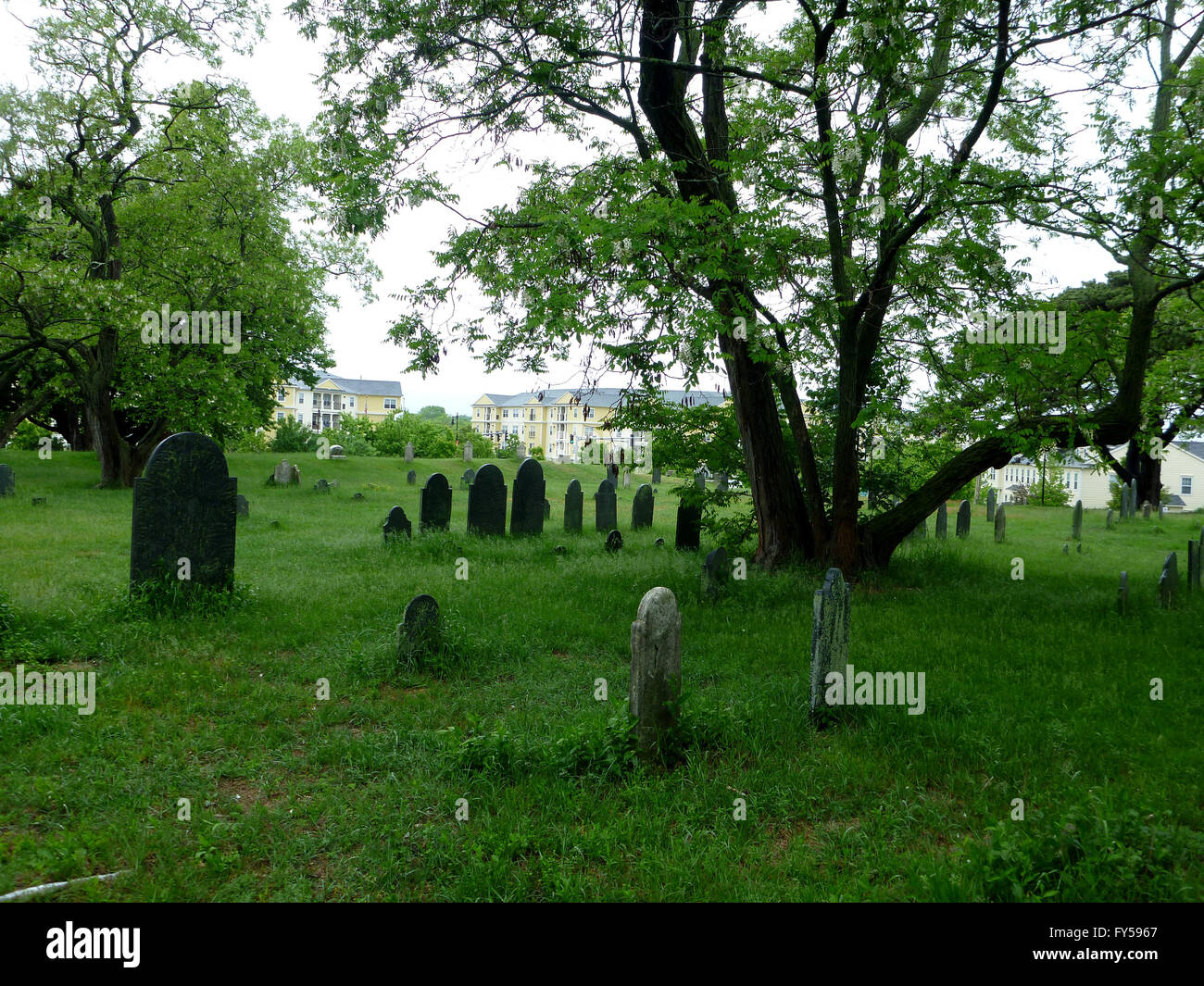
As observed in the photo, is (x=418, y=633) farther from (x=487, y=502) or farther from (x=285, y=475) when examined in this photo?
(x=285, y=475)

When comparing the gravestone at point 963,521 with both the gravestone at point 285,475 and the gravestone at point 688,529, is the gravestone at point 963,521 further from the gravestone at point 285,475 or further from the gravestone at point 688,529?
the gravestone at point 285,475

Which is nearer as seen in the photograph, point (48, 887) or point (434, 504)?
point (48, 887)

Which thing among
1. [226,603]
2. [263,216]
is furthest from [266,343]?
[226,603]

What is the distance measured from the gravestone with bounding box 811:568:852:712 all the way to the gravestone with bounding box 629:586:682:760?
1118 mm

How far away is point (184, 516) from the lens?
7637 millimetres

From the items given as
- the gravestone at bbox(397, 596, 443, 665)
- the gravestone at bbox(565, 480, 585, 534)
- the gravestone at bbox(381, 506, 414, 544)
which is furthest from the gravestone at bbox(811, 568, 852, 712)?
the gravestone at bbox(565, 480, 585, 534)

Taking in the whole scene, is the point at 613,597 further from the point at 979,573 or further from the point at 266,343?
the point at 266,343

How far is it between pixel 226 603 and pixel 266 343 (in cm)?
1764

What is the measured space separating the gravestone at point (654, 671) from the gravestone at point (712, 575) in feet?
14.4

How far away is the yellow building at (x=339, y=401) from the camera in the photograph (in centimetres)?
8594

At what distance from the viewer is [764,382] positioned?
1029cm
